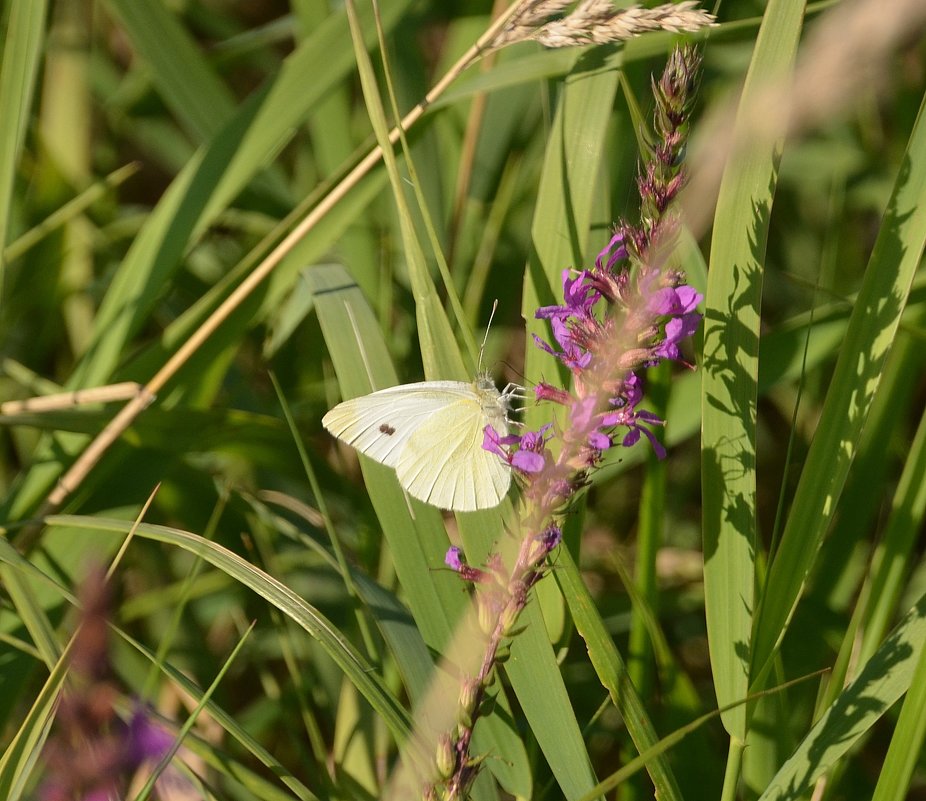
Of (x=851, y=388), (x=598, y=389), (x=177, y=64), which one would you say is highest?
(x=177, y=64)

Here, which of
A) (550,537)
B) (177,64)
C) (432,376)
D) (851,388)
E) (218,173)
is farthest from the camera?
(177,64)

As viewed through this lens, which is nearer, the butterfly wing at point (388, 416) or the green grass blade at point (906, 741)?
the green grass blade at point (906, 741)

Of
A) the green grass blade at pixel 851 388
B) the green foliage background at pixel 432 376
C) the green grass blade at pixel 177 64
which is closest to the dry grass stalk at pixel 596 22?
the green foliage background at pixel 432 376

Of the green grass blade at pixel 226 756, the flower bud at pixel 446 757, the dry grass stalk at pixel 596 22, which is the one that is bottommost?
the green grass blade at pixel 226 756

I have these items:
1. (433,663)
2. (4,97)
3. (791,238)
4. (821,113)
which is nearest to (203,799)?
(433,663)

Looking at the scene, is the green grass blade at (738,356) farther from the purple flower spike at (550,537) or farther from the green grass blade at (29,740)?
the green grass blade at (29,740)

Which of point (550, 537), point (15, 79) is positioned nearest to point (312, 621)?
point (550, 537)

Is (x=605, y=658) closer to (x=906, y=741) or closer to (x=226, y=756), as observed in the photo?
(x=906, y=741)
